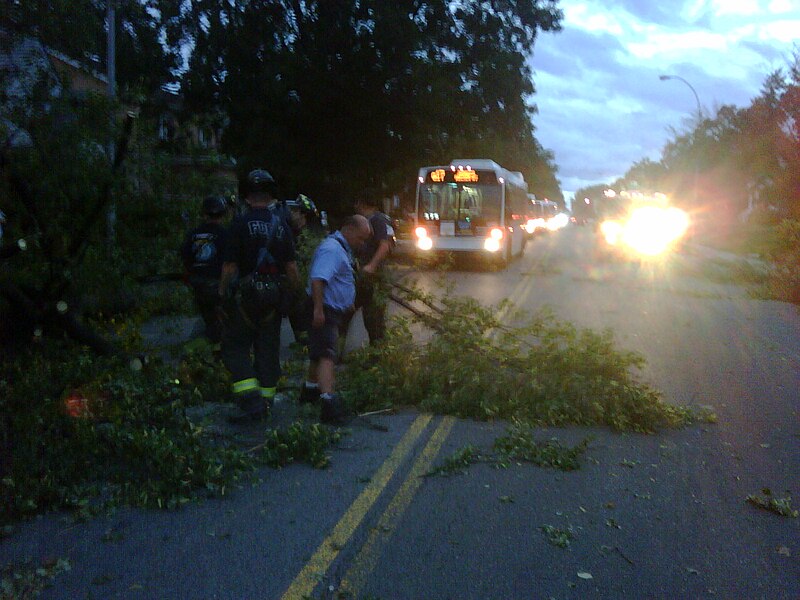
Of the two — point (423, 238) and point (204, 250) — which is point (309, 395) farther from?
point (423, 238)

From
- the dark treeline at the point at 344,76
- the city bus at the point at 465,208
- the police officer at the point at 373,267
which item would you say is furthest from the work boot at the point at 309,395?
the dark treeline at the point at 344,76

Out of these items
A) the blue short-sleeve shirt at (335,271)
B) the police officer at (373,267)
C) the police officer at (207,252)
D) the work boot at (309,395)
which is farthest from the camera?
the police officer at (373,267)

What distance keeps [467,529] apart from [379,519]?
501mm

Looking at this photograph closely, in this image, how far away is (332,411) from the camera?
6867 millimetres

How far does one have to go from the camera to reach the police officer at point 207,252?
858cm

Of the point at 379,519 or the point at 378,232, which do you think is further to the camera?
the point at 378,232

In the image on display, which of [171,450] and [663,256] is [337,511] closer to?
[171,450]

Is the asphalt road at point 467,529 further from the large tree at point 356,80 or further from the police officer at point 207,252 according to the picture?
the large tree at point 356,80

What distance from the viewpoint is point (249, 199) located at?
6930mm

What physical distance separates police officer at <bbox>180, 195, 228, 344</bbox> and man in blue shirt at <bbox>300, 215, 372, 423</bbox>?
1615 millimetres

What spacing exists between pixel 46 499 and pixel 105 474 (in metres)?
0.52

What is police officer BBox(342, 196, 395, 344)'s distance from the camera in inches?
348

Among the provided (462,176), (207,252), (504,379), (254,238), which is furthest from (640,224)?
(254,238)

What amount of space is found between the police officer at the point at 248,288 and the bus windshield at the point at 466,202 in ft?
58.2
